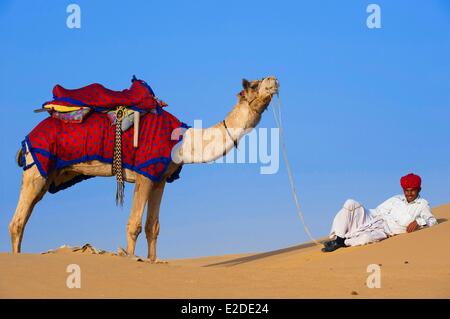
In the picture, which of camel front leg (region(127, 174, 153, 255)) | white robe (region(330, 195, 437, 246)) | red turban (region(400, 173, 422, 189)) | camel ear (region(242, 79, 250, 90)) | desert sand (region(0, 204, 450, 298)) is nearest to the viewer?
desert sand (region(0, 204, 450, 298))

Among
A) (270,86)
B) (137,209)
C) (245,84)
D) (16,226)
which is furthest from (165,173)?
(16,226)

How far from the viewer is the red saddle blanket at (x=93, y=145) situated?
15.0 m

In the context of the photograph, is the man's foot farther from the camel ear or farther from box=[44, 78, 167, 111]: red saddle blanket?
box=[44, 78, 167, 111]: red saddle blanket

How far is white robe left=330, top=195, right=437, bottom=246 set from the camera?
14719 mm

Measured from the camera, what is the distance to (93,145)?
15.1 m

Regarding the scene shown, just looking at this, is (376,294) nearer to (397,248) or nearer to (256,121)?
(397,248)

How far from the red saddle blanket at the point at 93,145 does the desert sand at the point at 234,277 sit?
1961 mm

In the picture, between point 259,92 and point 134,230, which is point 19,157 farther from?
point 259,92

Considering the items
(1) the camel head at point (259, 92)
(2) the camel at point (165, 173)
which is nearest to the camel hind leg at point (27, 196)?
(2) the camel at point (165, 173)

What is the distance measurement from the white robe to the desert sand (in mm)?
660

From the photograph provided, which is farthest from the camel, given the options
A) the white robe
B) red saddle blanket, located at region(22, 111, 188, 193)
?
the white robe

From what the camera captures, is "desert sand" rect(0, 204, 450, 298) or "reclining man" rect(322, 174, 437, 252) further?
"reclining man" rect(322, 174, 437, 252)

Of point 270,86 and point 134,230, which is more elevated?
point 270,86

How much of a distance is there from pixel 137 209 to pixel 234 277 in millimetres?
3579
